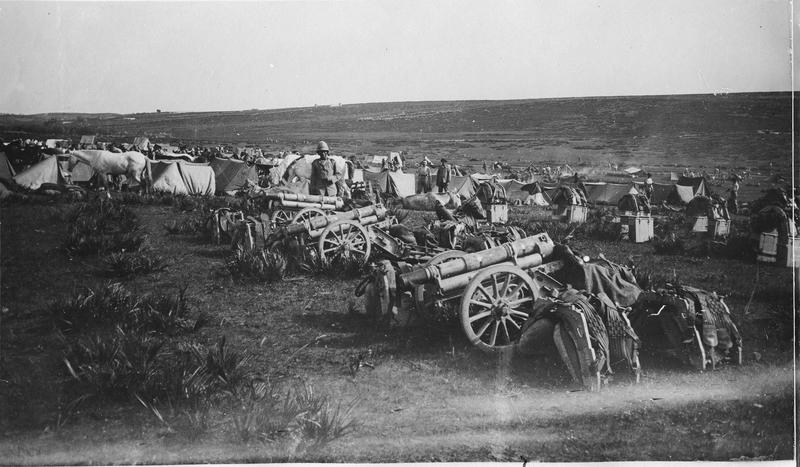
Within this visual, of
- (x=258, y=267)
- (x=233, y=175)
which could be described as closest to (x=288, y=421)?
(x=258, y=267)

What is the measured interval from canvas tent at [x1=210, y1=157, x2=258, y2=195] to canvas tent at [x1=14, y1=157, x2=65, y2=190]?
7685 mm

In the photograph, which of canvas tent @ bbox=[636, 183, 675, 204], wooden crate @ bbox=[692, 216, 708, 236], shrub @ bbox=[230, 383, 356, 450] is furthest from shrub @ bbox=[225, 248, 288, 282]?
canvas tent @ bbox=[636, 183, 675, 204]

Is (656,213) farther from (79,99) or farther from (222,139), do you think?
(79,99)

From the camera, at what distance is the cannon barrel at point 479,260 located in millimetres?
4457

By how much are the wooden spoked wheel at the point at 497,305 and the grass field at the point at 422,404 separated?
229 mm

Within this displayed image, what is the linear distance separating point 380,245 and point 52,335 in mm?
3825

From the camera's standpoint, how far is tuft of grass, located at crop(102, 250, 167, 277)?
210 inches

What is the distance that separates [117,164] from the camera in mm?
10742

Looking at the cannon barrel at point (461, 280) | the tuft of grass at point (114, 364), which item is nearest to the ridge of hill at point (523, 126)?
the cannon barrel at point (461, 280)

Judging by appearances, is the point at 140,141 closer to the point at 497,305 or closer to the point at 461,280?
the point at 461,280

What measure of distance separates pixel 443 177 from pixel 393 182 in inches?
78.3

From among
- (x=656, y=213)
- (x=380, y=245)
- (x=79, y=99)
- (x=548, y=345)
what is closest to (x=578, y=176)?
(x=656, y=213)

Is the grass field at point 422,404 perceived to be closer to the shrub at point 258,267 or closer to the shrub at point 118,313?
the shrub at point 118,313

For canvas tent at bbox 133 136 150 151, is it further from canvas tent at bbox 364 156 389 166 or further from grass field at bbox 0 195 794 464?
canvas tent at bbox 364 156 389 166
